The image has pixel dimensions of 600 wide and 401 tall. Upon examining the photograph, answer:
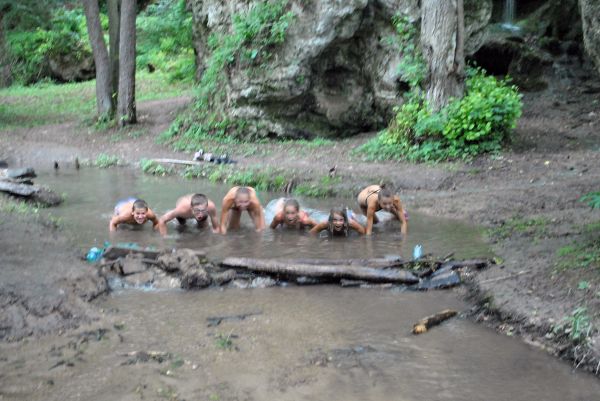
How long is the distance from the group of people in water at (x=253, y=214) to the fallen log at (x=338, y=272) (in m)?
2.16

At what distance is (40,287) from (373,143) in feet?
36.1

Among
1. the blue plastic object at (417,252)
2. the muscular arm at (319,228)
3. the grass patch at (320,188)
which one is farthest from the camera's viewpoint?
the grass patch at (320,188)

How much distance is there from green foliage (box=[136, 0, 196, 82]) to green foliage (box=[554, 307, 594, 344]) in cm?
2281

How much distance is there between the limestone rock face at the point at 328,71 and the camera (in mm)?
18594

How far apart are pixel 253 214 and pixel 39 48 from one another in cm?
2597

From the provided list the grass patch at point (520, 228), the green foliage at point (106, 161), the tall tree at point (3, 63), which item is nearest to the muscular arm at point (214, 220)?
the grass patch at point (520, 228)

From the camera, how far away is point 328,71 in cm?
1980

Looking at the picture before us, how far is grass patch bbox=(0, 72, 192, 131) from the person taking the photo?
24106 mm

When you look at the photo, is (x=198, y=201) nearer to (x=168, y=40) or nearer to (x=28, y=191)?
(x=28, y=191)

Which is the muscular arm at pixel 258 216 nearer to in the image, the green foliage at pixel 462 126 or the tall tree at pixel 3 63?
the green foliage at pixel 462 126

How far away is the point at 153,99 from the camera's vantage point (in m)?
27.0

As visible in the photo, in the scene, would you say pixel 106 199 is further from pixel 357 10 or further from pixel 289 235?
pixel 357 10

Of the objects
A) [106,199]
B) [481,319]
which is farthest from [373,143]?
[481,319]

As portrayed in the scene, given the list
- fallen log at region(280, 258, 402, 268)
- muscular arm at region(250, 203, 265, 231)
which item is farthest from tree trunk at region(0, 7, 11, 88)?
fallen log at region(280, 258, 402, 268)
